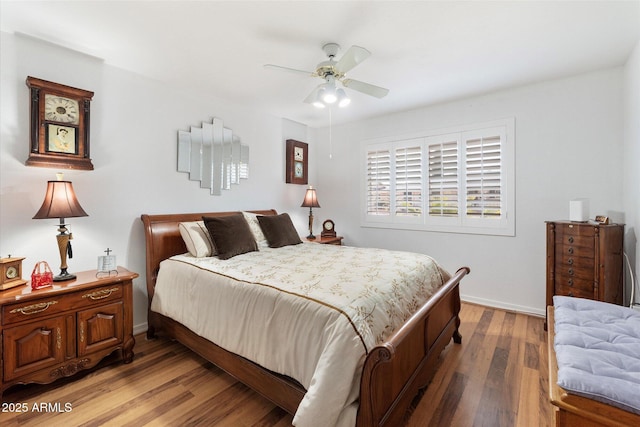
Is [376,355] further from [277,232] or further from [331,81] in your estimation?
[277,232]

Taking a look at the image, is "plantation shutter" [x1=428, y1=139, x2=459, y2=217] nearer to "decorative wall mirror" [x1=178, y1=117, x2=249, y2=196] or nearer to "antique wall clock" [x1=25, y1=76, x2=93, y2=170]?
"decorative wall mirror" [x1=178, y1=117, x2=249, y2=196]

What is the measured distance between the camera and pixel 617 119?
2795 mm

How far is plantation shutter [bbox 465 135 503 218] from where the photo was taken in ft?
11.2

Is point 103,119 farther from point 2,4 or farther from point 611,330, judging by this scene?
point 611,330

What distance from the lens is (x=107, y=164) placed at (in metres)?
2.71

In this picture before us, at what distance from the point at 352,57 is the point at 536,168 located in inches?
100

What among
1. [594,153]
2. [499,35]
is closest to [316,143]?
[499,35]

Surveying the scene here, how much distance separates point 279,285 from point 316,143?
3.74m

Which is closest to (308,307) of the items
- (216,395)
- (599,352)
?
(216,395)

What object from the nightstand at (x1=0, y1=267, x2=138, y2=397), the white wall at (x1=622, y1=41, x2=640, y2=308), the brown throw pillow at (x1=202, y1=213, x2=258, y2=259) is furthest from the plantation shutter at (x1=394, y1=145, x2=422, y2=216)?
the nightstand at (x1=0, y1=267, x2=138, y2=397)

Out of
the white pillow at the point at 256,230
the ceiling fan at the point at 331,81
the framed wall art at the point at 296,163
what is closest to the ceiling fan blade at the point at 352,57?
the ceiling fan at the point at 331,81

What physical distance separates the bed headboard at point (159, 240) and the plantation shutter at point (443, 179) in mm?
3150

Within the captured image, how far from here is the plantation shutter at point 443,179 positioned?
3705 millimetres

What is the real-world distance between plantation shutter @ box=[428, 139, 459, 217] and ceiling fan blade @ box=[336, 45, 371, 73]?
2126 mm
